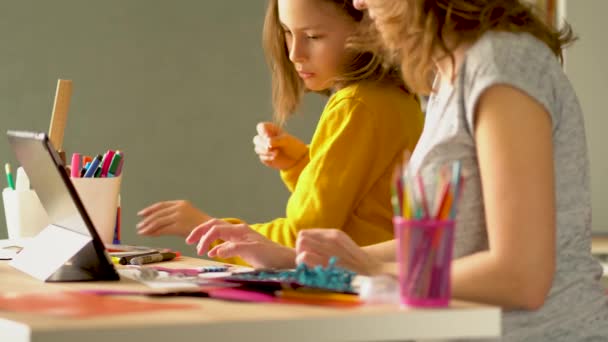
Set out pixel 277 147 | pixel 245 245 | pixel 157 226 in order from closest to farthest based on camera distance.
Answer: pixel 245 245 → pixel 157 226 → pixel 277 147

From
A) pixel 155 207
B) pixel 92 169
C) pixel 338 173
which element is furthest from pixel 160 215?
pixel 338 173

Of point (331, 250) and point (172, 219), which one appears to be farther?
point (172, 219)

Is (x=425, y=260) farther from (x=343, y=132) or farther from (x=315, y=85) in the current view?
(x=315, y=85)

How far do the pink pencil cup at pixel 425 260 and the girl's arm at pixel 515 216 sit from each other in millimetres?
152

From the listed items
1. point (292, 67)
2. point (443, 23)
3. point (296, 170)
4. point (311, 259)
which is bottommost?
point (296, 170)

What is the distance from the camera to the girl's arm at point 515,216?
122cm

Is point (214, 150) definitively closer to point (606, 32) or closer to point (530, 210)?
point (606, 32)

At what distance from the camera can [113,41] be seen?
325 cm

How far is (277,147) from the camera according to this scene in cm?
232

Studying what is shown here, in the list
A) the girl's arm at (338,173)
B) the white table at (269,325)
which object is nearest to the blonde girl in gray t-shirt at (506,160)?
the white table at (269,325)

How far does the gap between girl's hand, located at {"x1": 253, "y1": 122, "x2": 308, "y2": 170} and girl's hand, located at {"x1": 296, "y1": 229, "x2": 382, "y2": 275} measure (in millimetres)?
1002

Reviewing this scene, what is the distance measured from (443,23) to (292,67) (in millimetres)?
959

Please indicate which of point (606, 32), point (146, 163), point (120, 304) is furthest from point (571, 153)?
point (146, 163)

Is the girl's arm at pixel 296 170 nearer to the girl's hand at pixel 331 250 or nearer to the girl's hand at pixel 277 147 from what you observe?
the girl's hand at pixel 277 147
